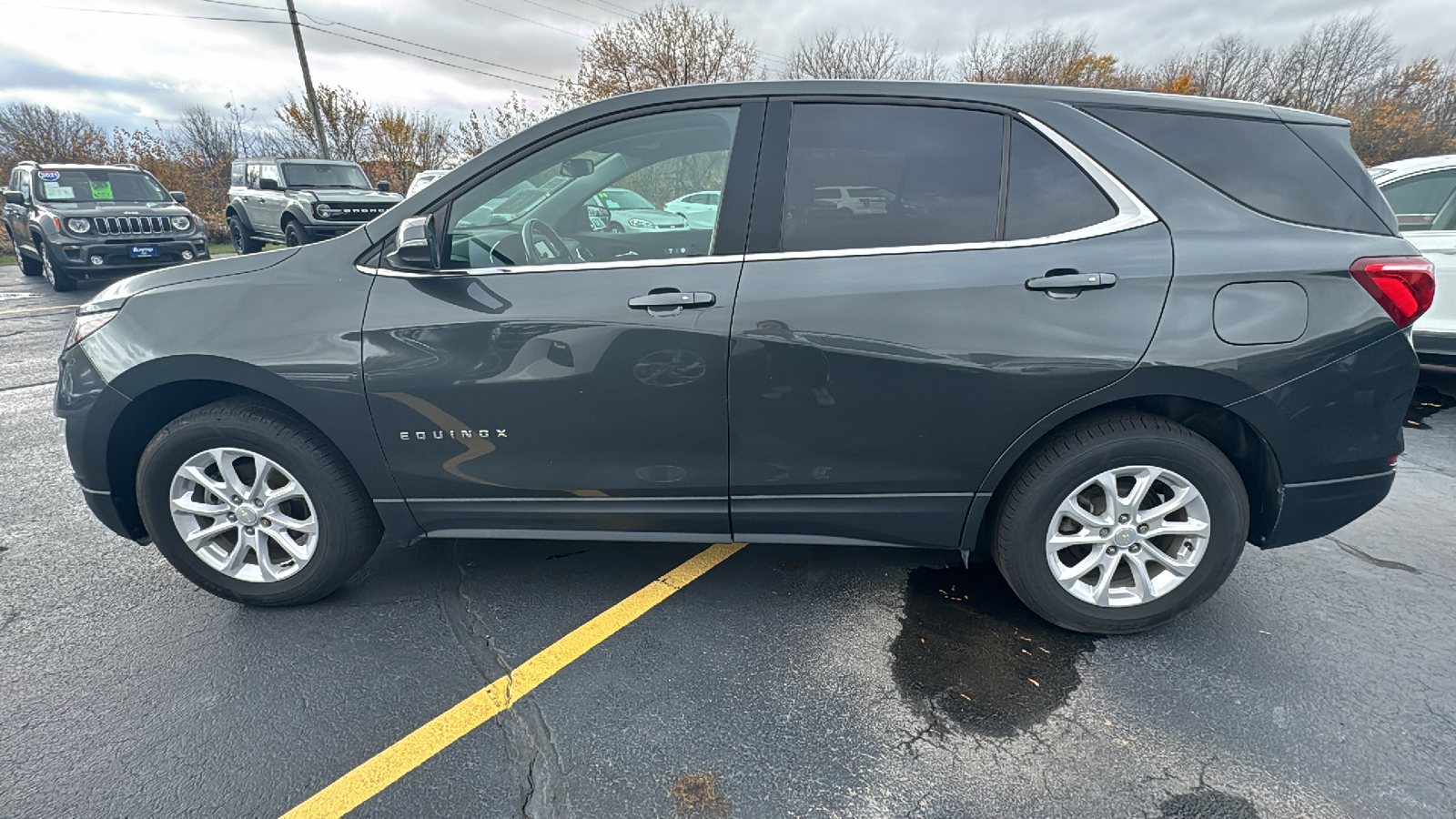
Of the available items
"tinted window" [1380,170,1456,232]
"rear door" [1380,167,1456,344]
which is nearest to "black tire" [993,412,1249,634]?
"rear door" [1380,167,1456,344]

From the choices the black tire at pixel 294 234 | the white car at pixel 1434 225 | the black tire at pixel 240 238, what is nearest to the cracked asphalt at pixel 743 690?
the white car at pixel 1434 225

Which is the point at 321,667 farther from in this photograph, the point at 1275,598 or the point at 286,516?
the point at 1275,598

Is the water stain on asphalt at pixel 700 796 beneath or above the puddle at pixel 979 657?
above

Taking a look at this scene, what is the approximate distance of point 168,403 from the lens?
262 centimetres

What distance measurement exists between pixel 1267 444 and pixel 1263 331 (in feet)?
1.25

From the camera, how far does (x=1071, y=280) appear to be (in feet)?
7.15

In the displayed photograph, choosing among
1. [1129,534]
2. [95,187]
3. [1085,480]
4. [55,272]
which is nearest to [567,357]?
[1085,480]

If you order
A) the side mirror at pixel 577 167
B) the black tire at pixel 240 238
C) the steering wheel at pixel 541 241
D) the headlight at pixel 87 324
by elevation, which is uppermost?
the side mirror at pixel 577 167

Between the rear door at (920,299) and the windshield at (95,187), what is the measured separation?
1366 centimetres

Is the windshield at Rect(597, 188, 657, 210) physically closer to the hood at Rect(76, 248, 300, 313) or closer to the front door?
the front door

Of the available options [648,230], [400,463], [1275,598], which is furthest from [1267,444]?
[400,463]

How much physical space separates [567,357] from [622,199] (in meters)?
0.76

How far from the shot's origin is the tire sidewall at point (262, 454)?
2.51m

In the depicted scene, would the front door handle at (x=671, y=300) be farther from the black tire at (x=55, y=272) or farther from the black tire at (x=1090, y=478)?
the black tire at (x=55, y=272)
